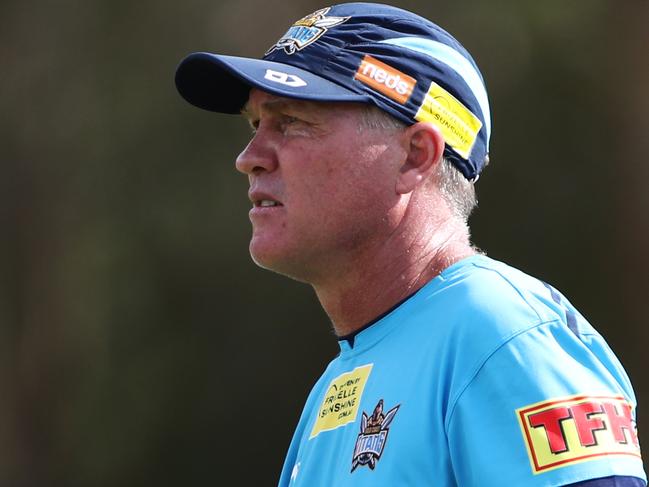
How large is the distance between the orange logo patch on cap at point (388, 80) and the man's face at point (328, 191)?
72mm

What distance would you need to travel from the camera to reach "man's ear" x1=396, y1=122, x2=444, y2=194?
231cm

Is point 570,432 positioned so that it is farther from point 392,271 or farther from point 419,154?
point 419,154

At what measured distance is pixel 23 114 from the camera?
28.0 ft

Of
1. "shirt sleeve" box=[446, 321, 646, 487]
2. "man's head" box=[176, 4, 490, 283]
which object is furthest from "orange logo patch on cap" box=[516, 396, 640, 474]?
"man's head" box=[176, 4, 490, 283]

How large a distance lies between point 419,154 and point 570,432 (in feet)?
2.63

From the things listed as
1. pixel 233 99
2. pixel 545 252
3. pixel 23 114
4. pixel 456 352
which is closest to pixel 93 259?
pixel 23 114

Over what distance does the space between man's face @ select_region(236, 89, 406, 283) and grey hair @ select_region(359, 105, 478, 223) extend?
0.05 ft

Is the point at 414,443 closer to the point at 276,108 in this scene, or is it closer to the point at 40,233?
the point at 276,108

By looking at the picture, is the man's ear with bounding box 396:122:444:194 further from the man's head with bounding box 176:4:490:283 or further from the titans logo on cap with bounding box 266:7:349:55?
the titans logo on cap with bounding box 266:7:349:55

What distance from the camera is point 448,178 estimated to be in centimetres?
238

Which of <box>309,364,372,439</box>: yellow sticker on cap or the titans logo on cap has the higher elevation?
the titans logo on cap

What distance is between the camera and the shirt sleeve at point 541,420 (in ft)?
5.70

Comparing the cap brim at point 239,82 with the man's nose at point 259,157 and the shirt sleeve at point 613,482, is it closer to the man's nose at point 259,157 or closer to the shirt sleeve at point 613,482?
the man's nose at point 259,157

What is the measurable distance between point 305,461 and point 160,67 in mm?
6553
